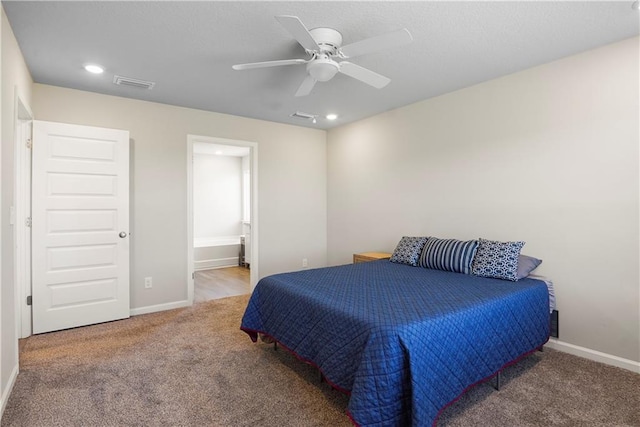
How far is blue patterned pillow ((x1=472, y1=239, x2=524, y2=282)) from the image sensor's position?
278 centimetres

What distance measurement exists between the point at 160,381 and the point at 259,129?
341cm

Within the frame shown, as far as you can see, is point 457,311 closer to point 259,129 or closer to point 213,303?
point 213,303

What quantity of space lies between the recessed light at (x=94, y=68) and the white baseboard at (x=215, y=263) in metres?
4.16

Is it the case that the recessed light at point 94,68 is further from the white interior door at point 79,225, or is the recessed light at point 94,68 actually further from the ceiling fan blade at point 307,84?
the ceiling fan blade at point 307,84

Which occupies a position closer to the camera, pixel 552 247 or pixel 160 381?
pixel 160 381

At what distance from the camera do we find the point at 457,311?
6.50 ft

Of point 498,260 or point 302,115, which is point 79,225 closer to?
point 302,115

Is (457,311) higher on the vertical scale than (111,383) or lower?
higher

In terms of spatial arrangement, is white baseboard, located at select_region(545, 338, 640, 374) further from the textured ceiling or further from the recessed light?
the recessed light

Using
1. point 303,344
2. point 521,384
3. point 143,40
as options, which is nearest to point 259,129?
point 143,40

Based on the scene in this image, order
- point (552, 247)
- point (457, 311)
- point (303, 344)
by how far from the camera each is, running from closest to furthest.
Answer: point (457, 311) → point (303, 344) → point (552, 247)

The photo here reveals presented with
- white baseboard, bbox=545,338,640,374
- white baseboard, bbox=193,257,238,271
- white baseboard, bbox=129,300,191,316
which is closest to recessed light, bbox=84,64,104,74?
white baseboard, bbox=129,300,191,316

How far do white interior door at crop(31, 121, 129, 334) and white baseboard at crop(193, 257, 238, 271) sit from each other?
291cm

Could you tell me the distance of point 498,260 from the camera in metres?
2.85
